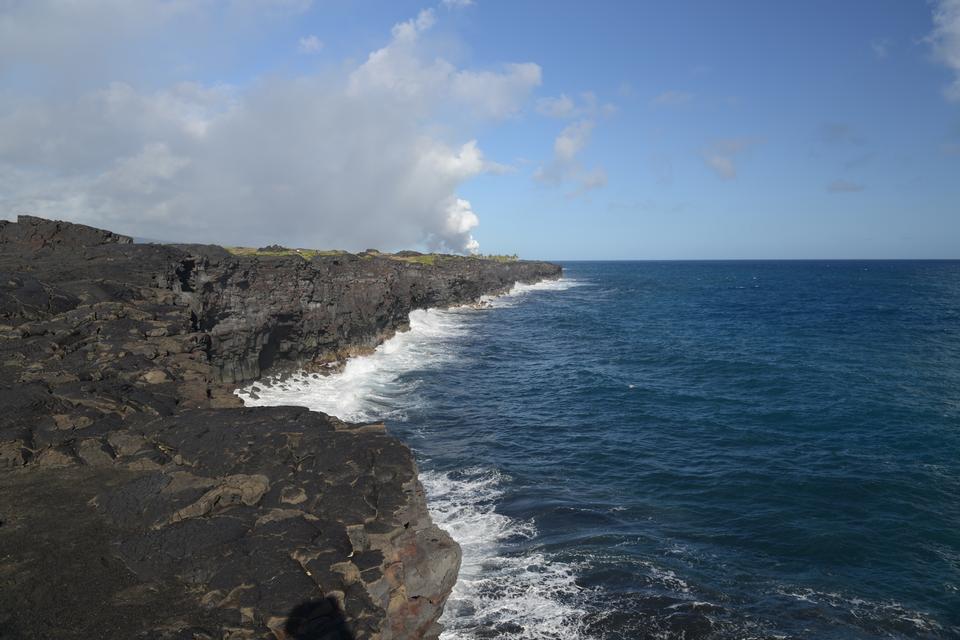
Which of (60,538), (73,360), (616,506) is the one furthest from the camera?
(616,506)

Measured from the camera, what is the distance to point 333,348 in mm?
51312

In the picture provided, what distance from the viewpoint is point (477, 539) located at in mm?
22203

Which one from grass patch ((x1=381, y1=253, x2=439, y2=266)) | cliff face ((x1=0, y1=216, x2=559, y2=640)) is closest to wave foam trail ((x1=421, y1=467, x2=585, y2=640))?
cliff face ((x1=0, y1=216, x2=559, y2=640))

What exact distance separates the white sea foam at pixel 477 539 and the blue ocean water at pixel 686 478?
8cm

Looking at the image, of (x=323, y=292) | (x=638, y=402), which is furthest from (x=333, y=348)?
(x=638, y=402)

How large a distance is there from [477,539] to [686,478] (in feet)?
41.3

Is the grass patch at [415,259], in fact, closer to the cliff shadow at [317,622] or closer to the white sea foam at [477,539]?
the white sea foam at [477,539]

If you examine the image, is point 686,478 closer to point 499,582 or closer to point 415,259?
point 499,582

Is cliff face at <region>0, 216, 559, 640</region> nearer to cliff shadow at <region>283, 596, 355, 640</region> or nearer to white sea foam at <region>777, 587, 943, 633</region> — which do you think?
cliff shadow at <region>283, 596, 355, 640</region>

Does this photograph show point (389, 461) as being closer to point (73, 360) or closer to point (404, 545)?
point (404, 545)

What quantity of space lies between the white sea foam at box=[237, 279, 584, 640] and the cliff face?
512cm

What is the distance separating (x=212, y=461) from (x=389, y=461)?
4.94 m

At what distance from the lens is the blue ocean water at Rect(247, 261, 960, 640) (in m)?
18.1

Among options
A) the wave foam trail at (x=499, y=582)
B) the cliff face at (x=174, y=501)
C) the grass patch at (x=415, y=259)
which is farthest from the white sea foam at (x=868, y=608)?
the grass patch at (x=415, y=259)
